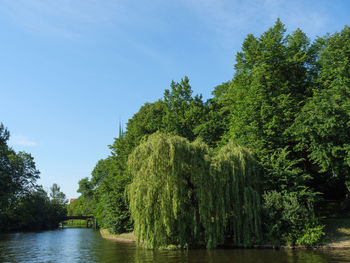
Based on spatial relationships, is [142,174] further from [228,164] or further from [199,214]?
[228,164]

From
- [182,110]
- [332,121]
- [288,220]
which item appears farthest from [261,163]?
[182,110]

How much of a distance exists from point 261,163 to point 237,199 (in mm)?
4914

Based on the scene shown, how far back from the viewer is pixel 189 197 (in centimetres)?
2500

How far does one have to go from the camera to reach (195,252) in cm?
2245

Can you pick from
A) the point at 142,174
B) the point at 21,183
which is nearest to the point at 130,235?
the point at 142,174

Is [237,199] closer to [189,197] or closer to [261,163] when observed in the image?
[189,197]

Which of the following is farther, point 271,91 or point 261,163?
point 271,91

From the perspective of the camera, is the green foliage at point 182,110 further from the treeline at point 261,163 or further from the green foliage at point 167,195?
the green foliage at point 167,195

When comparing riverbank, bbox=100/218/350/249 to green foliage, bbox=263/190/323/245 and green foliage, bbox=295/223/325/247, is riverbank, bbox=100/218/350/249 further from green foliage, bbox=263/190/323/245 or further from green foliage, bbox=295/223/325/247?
green foliage, bbox=263/190/323/245

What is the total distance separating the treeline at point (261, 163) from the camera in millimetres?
23938

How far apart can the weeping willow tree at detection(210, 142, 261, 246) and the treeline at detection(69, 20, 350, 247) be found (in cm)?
8

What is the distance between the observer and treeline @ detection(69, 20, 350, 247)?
23.9m

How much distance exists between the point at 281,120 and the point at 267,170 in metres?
5.76

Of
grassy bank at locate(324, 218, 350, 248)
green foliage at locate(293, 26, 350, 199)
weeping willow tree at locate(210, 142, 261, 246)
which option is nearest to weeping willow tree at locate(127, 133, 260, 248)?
weeping willow tree at locate(210, 142, 261, 246)
